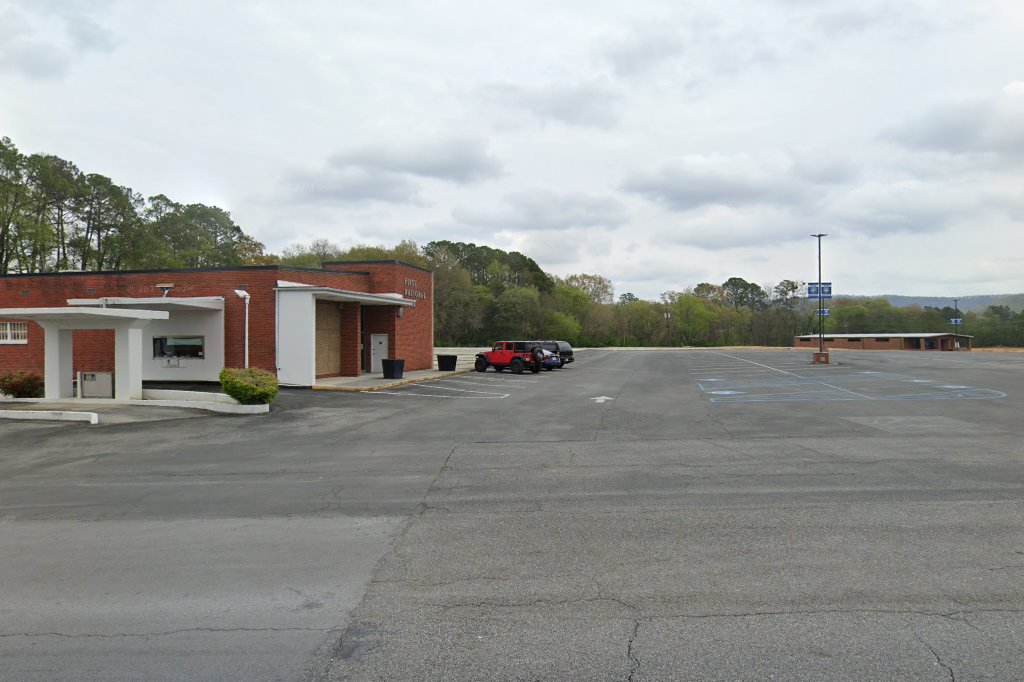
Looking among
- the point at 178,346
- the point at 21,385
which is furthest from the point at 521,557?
the point at 178,346

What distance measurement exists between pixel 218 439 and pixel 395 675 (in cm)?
1149

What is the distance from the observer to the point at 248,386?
59.8 feet

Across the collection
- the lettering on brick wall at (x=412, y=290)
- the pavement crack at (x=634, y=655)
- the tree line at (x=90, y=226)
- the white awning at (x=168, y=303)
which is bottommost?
the pavement crack at (x=634, y=655)

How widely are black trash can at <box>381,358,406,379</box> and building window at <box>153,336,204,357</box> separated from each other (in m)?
7.35

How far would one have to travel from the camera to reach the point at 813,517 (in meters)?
7.23

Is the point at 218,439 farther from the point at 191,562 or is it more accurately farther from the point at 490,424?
the point at 191,562

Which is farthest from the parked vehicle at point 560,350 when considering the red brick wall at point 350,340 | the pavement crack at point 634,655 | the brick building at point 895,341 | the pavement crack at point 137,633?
the brick building at point 895,341

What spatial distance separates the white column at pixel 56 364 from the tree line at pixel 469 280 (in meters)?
34.7

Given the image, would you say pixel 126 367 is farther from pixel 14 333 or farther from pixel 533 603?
pixel 533 603

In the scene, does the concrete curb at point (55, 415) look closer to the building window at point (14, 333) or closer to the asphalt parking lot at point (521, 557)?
the asphalt parking lot at point (521, 557)

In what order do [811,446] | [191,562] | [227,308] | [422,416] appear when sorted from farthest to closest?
[227,308] < [422,416] < [811,446] < [191,562]

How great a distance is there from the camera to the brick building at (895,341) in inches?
3490

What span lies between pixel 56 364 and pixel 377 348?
14314 mm

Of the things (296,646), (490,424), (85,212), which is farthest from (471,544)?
(85,212)
